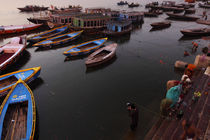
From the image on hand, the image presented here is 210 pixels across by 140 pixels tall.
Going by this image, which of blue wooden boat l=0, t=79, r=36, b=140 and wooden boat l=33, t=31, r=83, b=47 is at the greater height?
wooden boat l=33, t=31, r=83, b=47

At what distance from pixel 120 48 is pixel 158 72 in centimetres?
1129

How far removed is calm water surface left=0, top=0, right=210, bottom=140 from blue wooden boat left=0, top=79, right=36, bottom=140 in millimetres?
1652

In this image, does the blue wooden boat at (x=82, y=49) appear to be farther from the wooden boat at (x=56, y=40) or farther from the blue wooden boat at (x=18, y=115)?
the blue wooden boat at (x=18, y=115)

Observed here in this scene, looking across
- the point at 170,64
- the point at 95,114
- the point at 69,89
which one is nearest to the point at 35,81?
the point at 69,89

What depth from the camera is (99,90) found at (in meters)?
16.3

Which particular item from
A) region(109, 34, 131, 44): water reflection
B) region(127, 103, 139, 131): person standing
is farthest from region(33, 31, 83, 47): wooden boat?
region(127, 103, 139, 131): person standing

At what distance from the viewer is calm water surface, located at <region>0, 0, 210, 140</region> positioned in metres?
11.6

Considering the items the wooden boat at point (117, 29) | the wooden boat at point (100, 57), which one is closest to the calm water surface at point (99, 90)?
the wooden boat at point (100, 57)

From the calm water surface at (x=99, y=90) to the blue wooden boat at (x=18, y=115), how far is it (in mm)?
1652

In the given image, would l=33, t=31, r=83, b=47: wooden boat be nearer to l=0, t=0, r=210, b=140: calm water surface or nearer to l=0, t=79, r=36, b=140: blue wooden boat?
l=0, t=0, r=210, b=140: calm water surface

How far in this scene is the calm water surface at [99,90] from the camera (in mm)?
11633

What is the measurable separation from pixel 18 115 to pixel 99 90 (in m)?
8.50

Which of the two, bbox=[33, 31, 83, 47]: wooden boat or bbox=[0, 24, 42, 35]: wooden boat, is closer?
bbox=[33, 31, 83, 47]: wooden boat

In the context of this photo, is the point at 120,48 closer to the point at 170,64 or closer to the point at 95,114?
the point at 170,64
